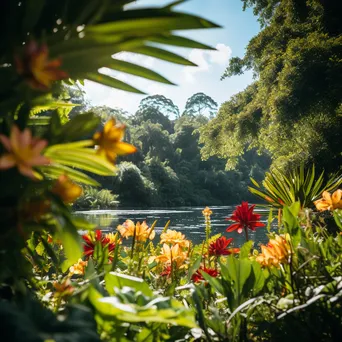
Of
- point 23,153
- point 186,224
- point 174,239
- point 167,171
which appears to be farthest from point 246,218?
point 167,171

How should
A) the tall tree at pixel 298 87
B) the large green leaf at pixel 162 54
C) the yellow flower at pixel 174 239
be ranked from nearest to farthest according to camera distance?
the large green leaf at pixel 162 54, the yellow flower at pixel 174 239, the tall tree at pixel 298 87

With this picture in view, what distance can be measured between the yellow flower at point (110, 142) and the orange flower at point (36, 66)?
0.09 m

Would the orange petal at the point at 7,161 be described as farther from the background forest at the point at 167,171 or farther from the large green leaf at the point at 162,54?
the background forest at the point at 167,171

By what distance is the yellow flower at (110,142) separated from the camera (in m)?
0.41

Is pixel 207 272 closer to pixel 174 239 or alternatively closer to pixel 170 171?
pixel 174 239

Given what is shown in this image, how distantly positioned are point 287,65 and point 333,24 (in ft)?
4.42

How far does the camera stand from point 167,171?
37.2 m

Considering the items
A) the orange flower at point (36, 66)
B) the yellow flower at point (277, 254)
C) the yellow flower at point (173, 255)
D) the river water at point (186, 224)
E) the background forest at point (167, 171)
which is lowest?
the yellow flower at point (277, 254)

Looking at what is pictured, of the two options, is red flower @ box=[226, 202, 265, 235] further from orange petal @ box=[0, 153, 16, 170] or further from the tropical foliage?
the tropical foliage

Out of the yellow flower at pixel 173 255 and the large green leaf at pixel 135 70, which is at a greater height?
the large green leaf at pixel 135 70

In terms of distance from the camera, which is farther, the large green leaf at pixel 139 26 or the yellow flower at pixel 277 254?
the yellow flower at pixel 277 254

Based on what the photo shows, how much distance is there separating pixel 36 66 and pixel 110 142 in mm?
115

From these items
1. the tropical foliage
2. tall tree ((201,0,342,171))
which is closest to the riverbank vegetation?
tall tree ((201,0,342,171))

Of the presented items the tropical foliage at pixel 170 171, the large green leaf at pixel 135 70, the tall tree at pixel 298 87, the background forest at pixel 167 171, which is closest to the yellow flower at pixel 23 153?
the large green leaf at pixel 135 70
